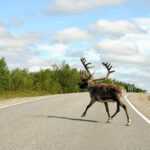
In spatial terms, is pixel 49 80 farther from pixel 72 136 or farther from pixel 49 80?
pixel 72 136

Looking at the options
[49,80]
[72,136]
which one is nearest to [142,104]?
[72,136]

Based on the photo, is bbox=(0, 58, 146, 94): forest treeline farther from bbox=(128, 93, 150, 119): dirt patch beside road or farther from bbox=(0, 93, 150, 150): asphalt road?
bbox=(0, 93, 150, 150): asphalt road

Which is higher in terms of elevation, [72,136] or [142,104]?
[72,136]

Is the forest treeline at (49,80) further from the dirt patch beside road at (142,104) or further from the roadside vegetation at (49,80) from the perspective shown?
the dirt patch beside road at (142,104)

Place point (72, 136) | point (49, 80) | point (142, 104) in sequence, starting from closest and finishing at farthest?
point (72, 136)
point (142, 104)
point (49, 80)

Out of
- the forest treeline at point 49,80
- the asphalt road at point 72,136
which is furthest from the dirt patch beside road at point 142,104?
the forest treeline at point 49,80

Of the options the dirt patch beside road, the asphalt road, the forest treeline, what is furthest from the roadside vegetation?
the asphalt road

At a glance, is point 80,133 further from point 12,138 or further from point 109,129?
point 12,138

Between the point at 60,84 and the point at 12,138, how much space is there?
94367mm

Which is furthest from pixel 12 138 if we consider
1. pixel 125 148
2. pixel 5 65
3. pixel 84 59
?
pixel 5 65

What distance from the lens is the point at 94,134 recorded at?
25.3 feet

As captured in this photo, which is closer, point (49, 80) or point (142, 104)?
point (142, 104)

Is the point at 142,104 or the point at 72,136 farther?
the point at 142,104

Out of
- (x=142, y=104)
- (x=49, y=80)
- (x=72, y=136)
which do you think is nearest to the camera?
(x=72, y=136)
